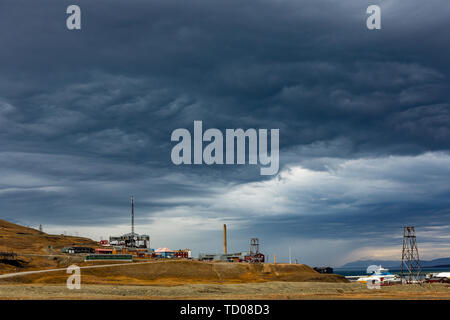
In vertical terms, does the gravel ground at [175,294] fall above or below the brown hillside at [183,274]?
above

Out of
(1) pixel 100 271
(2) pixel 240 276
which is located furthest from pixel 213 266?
(1) pixel 100 271

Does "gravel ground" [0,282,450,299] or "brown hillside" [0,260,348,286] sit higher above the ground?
"gravel ground" [0,282,450,299]

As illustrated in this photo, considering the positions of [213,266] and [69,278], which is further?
[213,266]

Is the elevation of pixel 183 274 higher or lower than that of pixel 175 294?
lower

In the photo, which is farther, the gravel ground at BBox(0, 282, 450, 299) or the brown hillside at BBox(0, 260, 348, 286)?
the brown hillside at BBox(0, 260, 348, 286)

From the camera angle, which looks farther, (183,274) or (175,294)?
(183,274)

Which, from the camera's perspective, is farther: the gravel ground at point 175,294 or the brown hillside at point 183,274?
the brown hillside at point 183,274
